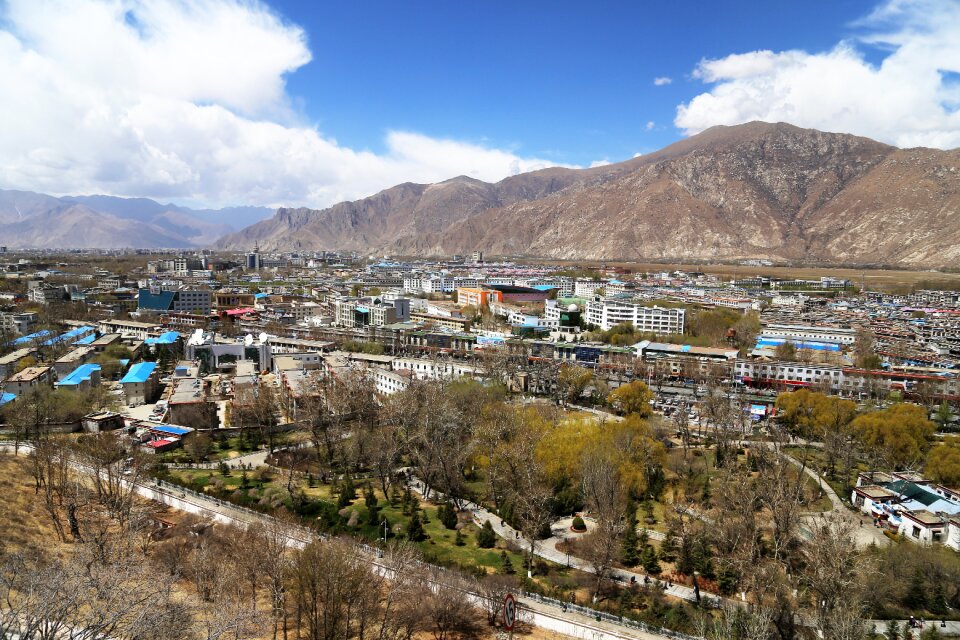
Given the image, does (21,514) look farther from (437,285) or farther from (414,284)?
(414,284)

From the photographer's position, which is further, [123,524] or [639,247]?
[639,247]

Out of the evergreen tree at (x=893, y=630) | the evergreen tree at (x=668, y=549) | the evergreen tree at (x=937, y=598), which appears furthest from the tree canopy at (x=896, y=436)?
the evergreen tree at (x=668, y=549)

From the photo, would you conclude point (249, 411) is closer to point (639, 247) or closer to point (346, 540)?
point (346, 540)

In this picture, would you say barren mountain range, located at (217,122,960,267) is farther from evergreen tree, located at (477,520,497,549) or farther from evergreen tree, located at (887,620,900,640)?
evergreen tree, located at (477,520,497,549)

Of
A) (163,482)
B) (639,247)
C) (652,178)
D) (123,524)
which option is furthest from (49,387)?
(652,178)

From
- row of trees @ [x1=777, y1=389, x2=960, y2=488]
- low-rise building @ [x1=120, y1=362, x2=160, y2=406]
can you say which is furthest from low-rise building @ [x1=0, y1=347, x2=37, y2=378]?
row of trees @ [x1=777, y1=389, x2=960, y2=488]
